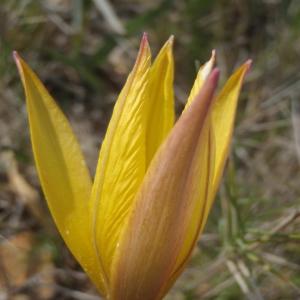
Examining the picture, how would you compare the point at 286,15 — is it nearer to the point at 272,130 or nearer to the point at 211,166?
the point at 272,130

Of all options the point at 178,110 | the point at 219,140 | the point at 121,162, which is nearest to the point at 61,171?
the point at 121,162

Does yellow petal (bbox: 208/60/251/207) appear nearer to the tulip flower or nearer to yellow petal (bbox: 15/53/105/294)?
the tulip flower

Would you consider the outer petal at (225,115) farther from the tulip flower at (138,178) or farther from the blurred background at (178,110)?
the blurred background at (178,110)

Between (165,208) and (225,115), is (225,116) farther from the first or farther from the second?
(165,208)

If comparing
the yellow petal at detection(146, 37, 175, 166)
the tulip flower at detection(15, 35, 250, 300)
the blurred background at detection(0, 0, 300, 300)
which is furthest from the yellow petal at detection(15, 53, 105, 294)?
the blurred background at detection(0, 0, 300, 300)

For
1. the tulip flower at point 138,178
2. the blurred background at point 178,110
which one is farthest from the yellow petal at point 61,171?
the blurred background at point 178,110

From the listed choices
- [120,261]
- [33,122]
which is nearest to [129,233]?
[120,261]
